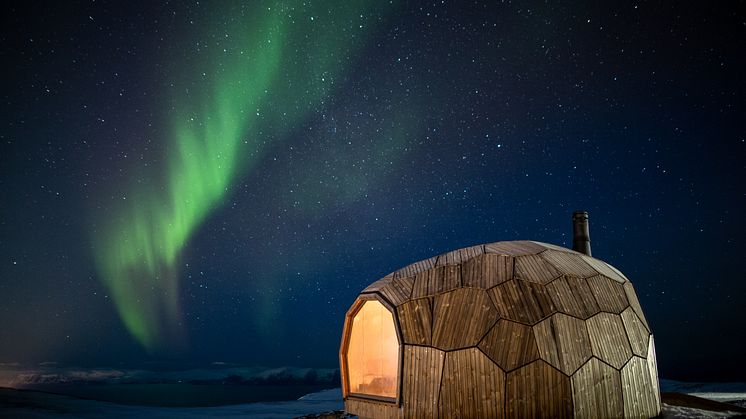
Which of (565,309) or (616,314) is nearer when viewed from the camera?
(565,309)

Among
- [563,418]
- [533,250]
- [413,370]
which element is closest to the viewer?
[563,418]

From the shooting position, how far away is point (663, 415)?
7684 mm

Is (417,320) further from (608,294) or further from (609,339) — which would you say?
(608,294)

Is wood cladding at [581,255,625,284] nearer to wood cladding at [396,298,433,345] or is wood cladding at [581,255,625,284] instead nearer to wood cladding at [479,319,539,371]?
wood cladding at [479,319,539,371]

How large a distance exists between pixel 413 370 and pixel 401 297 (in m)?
1.13

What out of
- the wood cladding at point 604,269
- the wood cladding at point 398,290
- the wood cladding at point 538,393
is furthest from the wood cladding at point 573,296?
the wood cladding at point 398,290

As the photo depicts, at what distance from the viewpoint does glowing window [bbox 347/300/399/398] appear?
863 cm

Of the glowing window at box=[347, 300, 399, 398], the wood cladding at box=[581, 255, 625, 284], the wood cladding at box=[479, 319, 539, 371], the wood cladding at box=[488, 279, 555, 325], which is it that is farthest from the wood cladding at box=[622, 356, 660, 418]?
the glowing window at box=[347, 300, 399, 398]

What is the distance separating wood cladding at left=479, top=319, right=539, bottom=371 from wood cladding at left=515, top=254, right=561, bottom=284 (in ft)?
2.95

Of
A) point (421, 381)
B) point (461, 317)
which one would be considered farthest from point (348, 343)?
point (461, 317)

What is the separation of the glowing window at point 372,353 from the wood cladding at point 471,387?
1.85 meters

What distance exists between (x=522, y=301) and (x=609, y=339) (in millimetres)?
1492

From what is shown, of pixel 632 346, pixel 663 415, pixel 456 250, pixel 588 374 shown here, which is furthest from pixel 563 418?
A: pixel 456 250

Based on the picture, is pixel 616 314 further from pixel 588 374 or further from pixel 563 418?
pixel 563 418
